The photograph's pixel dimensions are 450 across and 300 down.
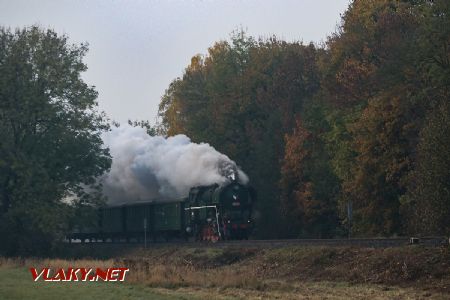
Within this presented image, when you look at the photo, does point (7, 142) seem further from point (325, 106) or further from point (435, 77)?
point (435, 77)

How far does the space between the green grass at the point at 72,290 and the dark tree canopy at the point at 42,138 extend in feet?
69.2

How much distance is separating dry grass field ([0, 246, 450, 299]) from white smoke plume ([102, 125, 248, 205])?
14342mm

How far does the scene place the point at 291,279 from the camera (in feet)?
120

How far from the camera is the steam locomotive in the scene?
170ft

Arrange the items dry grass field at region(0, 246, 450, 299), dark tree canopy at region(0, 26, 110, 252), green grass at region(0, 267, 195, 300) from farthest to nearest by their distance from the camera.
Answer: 1. dark tree canopy at region(0, 26, 110, 252)
2. dry grass field at region(0, 246, 450, 299)
3. green grass at region(0, 267, 195, 300)

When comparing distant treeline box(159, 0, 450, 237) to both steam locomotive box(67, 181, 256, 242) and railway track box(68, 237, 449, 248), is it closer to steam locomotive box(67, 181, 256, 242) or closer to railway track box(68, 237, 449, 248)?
railway track box(68, 237, 449, 248)

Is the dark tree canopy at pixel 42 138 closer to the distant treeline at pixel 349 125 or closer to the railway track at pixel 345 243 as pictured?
the railway track at pixel 345 243

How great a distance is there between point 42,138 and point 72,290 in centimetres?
2967

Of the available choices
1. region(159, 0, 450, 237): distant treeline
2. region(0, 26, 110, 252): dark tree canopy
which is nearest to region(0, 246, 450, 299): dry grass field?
region(159, 0, 450, 237): distant treeline

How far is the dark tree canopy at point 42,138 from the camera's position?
5584 cm

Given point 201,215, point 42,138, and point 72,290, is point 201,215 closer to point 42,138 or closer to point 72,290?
point 42,138

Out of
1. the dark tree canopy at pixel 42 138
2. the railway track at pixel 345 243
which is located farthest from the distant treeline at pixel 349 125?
the dark tree canopy at pixel 42 138

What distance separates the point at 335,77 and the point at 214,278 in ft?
95.9

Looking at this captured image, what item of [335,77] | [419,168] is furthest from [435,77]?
[335,77]
